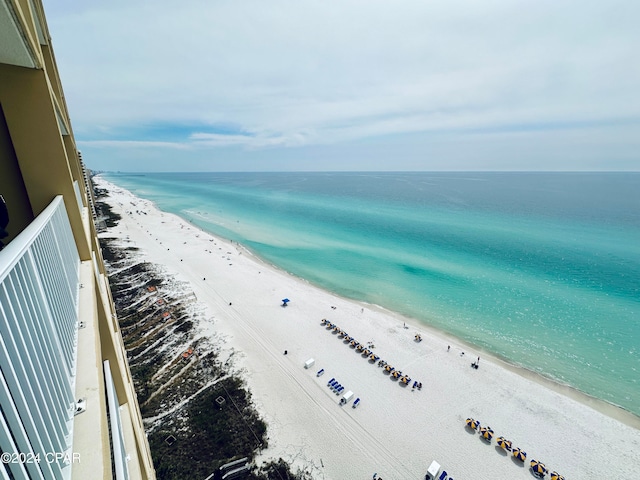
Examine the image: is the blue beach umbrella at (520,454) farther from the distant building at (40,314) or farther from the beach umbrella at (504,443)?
the distant building at (40,314)

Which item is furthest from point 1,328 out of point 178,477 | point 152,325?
point 152,325

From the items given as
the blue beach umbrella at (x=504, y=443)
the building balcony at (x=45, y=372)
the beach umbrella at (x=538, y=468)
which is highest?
the building balcony at (x=45, y=372)

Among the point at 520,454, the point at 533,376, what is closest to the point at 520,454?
the point at 520,454

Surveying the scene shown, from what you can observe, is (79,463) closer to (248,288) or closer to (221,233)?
(248,288)

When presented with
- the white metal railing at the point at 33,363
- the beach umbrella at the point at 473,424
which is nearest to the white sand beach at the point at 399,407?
the beach umbrella at the point at 473,424

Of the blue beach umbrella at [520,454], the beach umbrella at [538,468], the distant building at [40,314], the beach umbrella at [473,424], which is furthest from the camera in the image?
the beach umbrella at [473,424]
